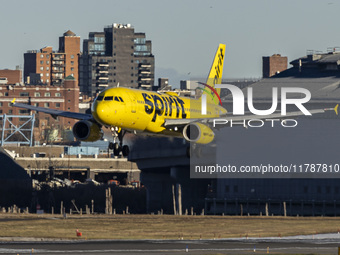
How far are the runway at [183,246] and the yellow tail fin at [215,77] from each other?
2046cm

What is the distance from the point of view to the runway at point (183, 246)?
9738 centimetres

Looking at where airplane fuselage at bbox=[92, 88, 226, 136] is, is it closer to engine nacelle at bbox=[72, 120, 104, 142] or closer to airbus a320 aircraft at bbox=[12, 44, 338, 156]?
airbus a320 aircraft at bbox=[12, 44, 338, 156]

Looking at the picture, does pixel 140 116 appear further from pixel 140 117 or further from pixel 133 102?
pixel 133 102

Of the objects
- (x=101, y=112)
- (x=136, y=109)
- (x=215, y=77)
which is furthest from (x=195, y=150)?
(x=215, y=77)

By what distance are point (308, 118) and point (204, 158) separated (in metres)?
20.3

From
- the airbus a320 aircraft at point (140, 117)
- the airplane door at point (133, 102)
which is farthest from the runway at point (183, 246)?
the airplane door at point (133, 102)

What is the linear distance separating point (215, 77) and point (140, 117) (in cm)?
3568

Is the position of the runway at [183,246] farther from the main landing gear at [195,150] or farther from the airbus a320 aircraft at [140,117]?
the airbus a320 aircraft at [140,117]

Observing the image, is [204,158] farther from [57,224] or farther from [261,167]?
[57,224]

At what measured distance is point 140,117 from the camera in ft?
322

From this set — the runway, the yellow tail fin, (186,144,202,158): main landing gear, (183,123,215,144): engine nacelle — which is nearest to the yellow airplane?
(183,123,215,144): engine nacelle

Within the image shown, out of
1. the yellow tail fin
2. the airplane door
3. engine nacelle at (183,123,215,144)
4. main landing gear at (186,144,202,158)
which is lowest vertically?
main landing gear at (186,144,202,158)

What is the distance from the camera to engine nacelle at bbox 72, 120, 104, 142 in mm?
101812

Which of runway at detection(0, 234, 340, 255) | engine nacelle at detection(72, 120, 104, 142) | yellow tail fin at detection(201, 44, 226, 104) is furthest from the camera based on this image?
yellow tail fin at detection(201, 44, 226, 104)
